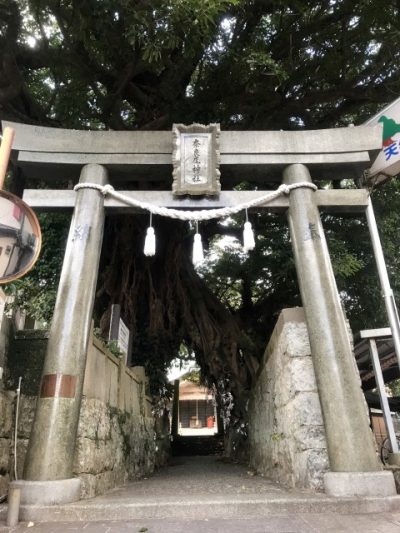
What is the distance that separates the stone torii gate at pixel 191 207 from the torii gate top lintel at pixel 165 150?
1 centimetres

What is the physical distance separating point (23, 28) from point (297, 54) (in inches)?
175

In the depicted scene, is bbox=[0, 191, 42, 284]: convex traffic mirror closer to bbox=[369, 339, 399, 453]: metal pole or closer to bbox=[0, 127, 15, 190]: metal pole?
bbox=[0, 127, 15, 190]: metal pole

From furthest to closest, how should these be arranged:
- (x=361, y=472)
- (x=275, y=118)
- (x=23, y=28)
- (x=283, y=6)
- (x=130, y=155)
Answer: (x=275, y=118), (x=23, y=28), (x=283, y=6), (x=130, y=155), (x=361, y=472)

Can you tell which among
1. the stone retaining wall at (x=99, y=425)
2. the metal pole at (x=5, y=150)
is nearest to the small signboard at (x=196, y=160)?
the metal pole at (x=5, y=150)

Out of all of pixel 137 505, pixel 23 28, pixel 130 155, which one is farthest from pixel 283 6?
pixel 137 505

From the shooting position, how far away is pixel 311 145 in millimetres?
4461

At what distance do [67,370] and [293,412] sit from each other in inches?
83.6

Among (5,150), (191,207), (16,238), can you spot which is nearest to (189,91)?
(191,207)

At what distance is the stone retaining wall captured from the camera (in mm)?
3356

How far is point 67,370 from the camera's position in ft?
10.9

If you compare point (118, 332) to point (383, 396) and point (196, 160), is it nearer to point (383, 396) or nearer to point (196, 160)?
point (196, 160)

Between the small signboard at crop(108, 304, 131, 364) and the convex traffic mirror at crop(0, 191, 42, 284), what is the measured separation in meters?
2.91

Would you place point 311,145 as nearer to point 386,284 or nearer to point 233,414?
point 386,284

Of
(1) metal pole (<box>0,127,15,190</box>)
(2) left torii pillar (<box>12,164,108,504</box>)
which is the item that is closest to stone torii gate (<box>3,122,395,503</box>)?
(2) left torii pillar (<box>12,164,108,504</box>)
